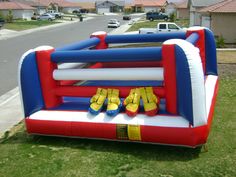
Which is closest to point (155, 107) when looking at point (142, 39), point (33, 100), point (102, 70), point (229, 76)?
point (102, 70)

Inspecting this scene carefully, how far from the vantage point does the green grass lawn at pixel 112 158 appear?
582 centimetres

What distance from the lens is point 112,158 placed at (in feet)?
20.8

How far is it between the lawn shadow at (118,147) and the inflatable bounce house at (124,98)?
236mm

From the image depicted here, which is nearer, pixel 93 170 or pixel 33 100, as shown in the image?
pixel 93 170

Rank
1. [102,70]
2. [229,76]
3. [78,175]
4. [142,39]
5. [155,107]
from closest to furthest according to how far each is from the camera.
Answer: [78,175], [155,107], [102,70], [142,39], [229,76]

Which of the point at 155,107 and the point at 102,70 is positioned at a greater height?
the point at 102,70

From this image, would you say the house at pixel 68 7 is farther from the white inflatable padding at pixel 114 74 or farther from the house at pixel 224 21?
the white inflatable padding at pixel 114 74

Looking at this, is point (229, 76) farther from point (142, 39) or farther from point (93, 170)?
point (93, 170)

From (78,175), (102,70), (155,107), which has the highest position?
(102,70)

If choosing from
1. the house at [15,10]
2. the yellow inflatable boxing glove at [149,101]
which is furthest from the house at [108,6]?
the yellow inflatable boxing glove at [149,101]

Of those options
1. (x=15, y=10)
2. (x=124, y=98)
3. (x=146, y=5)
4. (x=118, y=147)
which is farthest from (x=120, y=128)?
(x=146, y=5)

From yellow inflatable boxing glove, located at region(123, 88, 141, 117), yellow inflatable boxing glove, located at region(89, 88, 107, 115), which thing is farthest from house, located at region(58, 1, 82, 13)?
yellow inflatable boxing glove, located at region(123, 88, 141, 117)

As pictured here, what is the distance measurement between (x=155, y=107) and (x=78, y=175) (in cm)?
193

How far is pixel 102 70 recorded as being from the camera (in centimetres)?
708
